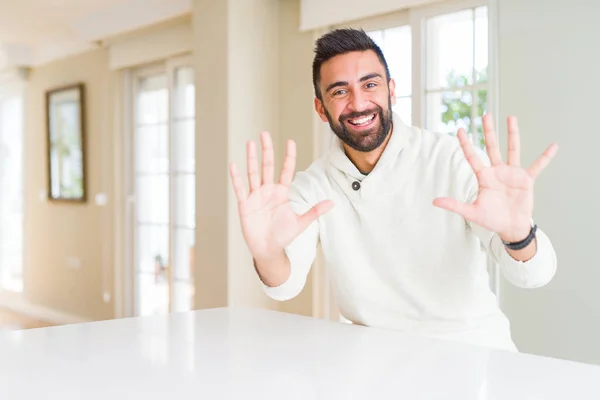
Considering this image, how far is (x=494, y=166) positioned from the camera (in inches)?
55.4

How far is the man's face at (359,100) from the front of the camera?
176 centimetres

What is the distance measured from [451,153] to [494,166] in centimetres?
30

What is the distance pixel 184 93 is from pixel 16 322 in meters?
3.04

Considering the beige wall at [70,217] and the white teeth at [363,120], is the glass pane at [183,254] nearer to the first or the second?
the beige wall at [70,217]

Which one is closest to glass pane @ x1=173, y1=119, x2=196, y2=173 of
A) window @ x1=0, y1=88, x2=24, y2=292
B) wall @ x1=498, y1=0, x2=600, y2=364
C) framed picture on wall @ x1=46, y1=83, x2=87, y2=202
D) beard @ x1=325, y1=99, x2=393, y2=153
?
framed picture on wall @ x1=46, y1=83, x2=87, y2=202

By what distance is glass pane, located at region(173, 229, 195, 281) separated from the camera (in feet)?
16.5

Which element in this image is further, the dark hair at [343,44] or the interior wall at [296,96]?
the interior wall at [296,96]

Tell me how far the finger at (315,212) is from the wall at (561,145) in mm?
1741

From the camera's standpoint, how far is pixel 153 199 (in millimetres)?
5426

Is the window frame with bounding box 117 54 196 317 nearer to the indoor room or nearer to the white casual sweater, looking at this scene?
the indoor room

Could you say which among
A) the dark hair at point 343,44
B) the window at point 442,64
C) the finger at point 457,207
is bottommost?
the finger at point 457,207

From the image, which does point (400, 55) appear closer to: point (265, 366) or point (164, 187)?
point (164, 187)

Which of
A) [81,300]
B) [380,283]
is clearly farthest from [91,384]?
[81,300]

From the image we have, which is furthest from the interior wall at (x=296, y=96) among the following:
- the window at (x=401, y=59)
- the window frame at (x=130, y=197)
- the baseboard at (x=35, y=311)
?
the baseboard at (x=35, y=311)
